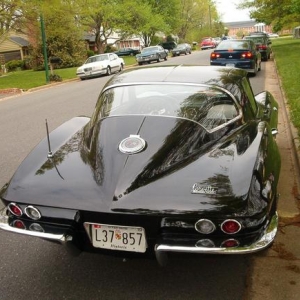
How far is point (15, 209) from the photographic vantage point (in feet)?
8.87

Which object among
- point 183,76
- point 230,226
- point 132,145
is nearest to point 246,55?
point 183,76

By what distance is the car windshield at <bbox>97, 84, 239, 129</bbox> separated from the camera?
340 centimetres

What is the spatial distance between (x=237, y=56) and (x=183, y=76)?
471 inches

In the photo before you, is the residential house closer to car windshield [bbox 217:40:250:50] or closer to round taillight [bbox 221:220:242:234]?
car windshield [bbox 217:40:250:50]

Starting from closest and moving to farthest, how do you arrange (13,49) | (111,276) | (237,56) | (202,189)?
(202,189) → (111,276) → (237,56) → (13,49)

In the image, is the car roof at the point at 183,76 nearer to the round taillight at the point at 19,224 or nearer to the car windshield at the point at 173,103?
the car windshield at the point at 173,103

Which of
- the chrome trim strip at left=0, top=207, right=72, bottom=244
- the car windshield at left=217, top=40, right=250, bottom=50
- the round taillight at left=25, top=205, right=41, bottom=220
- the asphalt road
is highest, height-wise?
the car windshield at left=217, top=40, right=250, bottom=50

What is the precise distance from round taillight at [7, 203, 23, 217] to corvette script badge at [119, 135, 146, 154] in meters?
0.84

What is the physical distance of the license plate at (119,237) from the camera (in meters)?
2.49

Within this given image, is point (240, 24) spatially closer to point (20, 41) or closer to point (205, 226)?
point (20, 41)

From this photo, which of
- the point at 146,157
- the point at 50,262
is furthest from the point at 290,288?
the point at 50,262

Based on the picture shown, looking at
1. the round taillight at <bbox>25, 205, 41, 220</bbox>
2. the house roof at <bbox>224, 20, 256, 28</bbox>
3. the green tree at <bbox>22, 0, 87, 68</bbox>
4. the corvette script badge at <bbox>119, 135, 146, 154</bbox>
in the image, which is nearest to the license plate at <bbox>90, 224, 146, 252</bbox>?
the round taillight at <bbox>25, 205, 41, 220</bbox>

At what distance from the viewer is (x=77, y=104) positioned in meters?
11.6

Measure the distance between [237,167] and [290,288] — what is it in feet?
3.05
